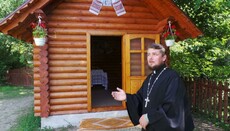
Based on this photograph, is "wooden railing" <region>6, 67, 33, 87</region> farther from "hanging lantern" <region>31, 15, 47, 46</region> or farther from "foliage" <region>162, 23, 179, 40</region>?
"foliage" <region>162, 23, 179, 40</region>

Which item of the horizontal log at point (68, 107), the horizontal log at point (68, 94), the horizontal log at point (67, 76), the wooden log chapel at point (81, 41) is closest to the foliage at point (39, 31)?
the wooden log chapel at point (81, 41)

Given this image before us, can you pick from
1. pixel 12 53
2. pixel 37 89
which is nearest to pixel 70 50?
pixel 37 89

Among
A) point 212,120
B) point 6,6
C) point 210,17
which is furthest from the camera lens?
point 6,6

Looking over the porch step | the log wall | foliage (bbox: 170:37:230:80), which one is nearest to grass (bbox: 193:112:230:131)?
foliage (bbox: 170:37:230:80)

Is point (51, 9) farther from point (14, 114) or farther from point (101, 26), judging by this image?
point (14, 114)

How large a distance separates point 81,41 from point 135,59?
1.60 meters

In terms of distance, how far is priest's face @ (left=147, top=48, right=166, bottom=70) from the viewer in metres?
3.20

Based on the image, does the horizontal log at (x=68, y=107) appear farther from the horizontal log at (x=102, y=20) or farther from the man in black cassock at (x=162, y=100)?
the man in black cassock at (x=162, y=100)

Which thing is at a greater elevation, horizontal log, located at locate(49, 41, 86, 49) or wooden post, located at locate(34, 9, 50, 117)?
horizontal log, located at locate(49, 41, 86, 49)

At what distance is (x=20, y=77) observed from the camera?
19.0 m

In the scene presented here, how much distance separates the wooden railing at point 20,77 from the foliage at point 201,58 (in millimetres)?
12272

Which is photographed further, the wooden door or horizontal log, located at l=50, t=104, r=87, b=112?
the wooden door

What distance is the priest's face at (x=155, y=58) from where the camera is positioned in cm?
320

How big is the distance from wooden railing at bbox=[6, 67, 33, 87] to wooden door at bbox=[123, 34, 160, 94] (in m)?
13.4
